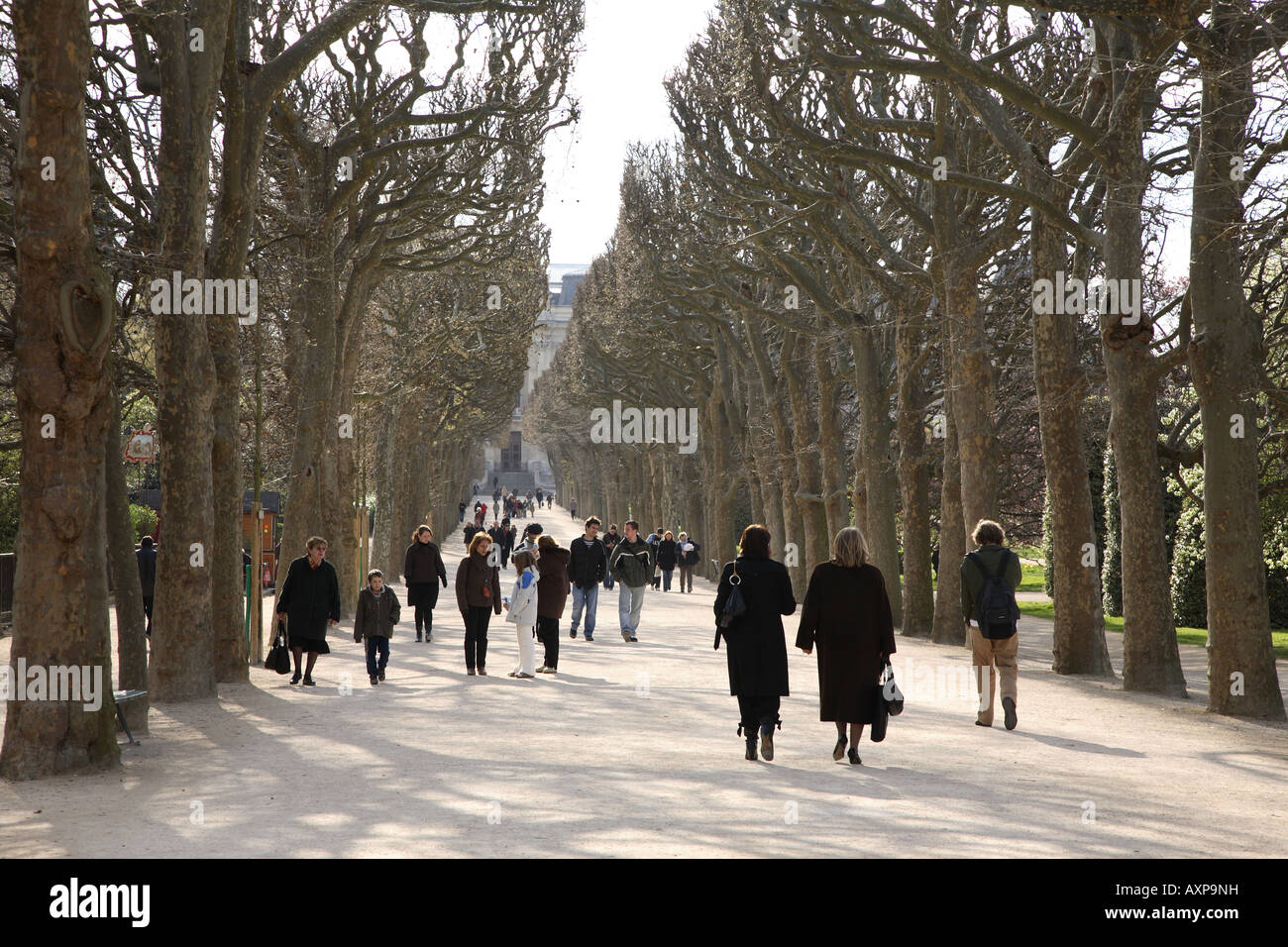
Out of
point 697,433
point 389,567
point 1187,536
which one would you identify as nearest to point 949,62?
point 1187,536

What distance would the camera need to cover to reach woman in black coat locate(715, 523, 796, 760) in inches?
374

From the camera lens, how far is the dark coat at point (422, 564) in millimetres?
18812

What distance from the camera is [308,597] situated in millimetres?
14289

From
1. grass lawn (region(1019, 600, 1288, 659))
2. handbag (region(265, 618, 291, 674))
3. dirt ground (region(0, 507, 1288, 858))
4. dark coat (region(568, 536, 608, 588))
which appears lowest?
grass lawn (region(1019, 600, 1288, 659))

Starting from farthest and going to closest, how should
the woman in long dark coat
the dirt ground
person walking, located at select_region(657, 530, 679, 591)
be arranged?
person walking, located at select_region(657, 530, 679, 591), the woman in long dark coat, the dirt ground

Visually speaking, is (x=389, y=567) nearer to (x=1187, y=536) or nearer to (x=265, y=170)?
(x=265, y=170)

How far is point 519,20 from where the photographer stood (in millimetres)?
18672

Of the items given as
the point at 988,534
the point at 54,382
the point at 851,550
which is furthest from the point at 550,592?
the point at 54,382

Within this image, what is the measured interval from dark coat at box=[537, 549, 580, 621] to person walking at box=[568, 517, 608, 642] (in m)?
3.04

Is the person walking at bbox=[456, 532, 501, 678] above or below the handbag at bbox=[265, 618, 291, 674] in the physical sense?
above

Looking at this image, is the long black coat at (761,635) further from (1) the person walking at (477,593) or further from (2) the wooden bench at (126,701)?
(1) the person walking at (477,593)

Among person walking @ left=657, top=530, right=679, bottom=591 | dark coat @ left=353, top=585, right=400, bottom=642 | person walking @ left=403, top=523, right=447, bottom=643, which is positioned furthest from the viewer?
person walking @ left=657, top=530, right=679, bottom=591

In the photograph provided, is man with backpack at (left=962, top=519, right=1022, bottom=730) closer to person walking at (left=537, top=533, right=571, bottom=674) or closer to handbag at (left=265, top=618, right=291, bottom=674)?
person walking at (left=537, top=533, right=571, bottom=674)

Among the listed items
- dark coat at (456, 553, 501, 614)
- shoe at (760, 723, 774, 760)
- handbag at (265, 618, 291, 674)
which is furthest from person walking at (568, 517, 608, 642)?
shoe at (760, 723, 774, 760)
